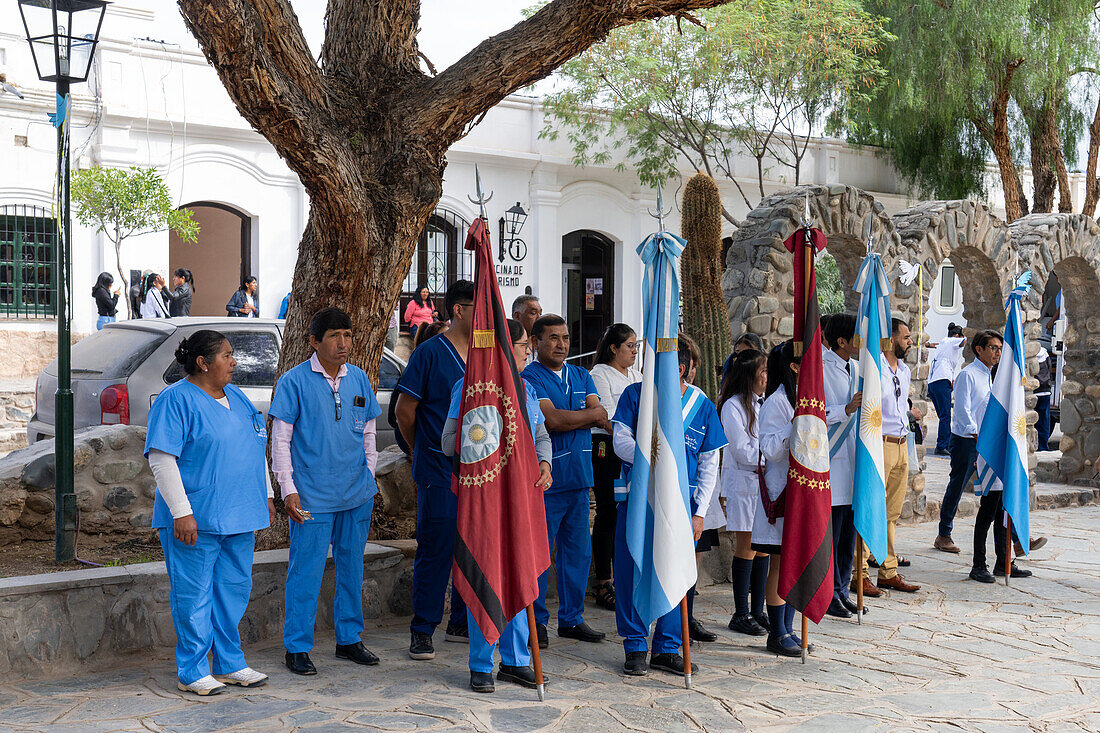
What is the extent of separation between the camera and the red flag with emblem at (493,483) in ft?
16.3

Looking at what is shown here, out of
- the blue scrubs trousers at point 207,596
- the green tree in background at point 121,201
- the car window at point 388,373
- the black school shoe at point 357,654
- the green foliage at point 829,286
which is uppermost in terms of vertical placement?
the green tree in background at point 121,201

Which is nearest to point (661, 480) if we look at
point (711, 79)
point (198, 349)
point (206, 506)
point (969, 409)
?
point (206, 506)

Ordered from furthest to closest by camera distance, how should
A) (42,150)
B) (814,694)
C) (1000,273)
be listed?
(42,150)
(1000,273)
(814,694)

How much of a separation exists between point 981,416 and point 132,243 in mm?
13832

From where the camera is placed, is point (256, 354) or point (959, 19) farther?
point (959, 19)

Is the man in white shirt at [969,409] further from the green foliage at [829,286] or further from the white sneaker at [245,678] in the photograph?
the green foliage at [829,286]

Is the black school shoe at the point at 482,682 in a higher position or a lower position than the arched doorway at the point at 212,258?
lower

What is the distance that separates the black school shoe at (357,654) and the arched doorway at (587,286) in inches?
705

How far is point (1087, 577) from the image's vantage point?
7.94 meters

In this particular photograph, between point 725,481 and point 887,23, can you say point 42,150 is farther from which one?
point 887,23

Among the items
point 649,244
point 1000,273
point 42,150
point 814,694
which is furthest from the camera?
point 42,150

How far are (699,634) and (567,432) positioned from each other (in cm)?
141

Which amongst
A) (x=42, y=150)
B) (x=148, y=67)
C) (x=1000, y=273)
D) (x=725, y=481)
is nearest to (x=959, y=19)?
(x=1000, y=273)

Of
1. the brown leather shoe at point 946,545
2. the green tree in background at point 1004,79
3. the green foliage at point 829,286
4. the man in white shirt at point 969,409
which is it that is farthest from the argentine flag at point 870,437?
the green foliage at point 829,286
